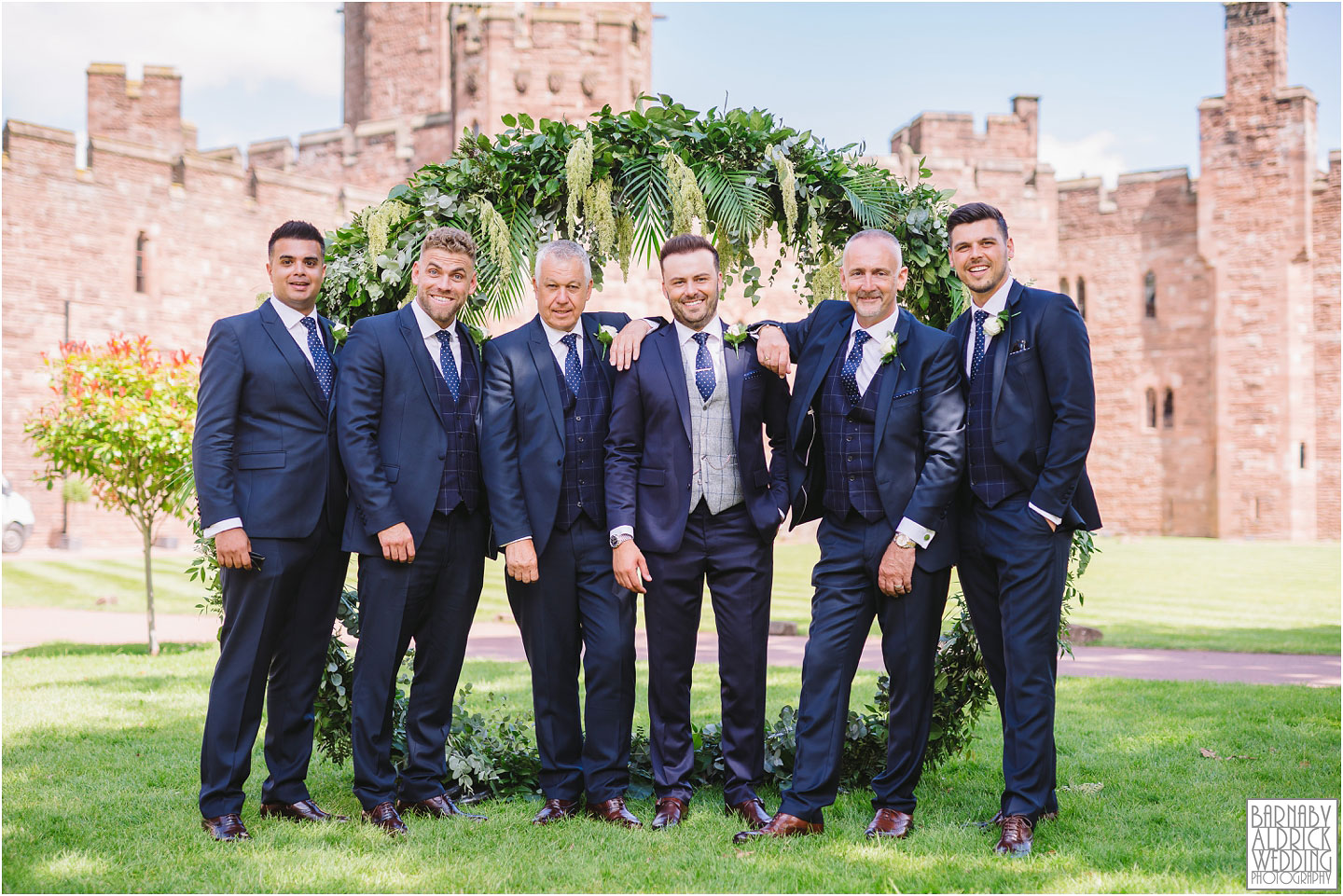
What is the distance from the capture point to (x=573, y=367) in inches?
178

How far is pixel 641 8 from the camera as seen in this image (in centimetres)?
2636

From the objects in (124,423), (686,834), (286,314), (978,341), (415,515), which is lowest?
(686,834)

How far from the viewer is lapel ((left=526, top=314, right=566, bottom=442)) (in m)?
4.41

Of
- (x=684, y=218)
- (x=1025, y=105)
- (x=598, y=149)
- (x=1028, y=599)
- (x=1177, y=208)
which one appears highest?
(x=1025, y=105)

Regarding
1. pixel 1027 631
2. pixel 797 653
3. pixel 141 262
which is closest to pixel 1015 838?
pixel 1027 631

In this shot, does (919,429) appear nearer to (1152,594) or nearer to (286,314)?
(286,314)

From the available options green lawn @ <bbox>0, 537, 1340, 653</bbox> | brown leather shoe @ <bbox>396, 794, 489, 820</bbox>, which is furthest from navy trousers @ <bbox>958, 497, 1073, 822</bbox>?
green lawn @ <bbox>0, 537, 1340, 653</bbox>

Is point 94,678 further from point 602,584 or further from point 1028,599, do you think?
point 1028,599

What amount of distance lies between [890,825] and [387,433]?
2547 mm

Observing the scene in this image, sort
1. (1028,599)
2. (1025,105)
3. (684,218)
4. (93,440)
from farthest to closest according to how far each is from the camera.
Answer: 1. (1025,105)
2. (93,440)
3. (684,218)
4. (1028,599)

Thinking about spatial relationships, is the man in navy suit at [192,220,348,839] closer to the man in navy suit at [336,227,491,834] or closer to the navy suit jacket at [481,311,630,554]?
the man in navy suit at [336,227,491,834]

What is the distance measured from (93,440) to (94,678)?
254 centimetres

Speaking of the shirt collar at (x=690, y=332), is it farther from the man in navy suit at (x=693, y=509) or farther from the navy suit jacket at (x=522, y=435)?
the navy suit jacket at (x=522, y=435)

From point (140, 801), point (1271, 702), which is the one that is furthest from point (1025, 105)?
point (140, 801)
